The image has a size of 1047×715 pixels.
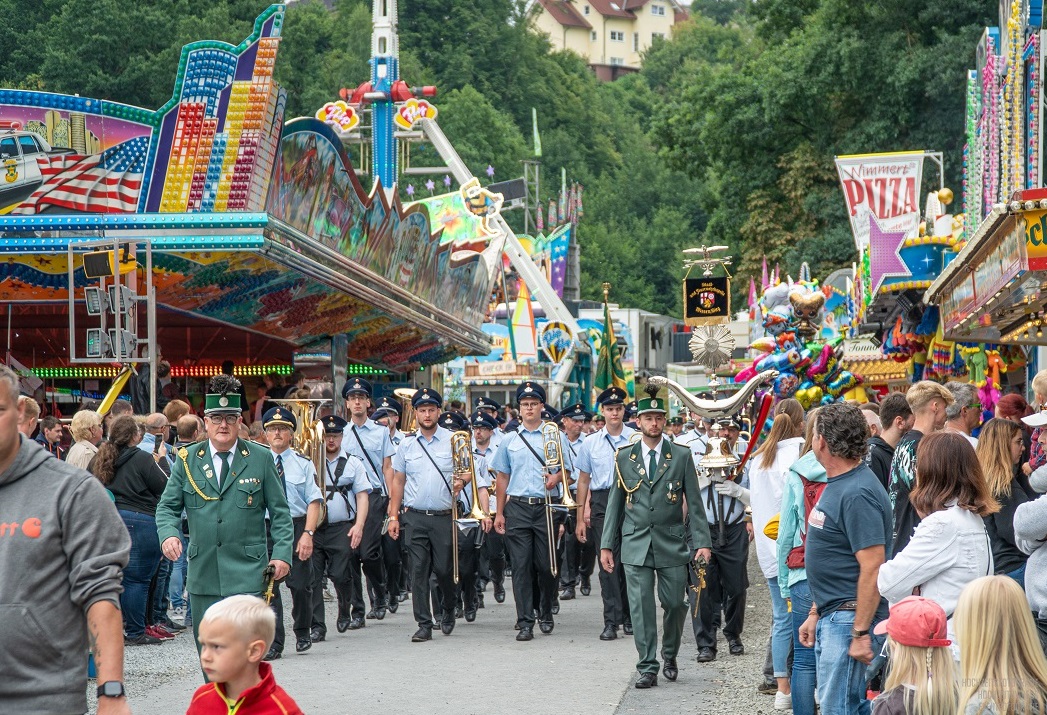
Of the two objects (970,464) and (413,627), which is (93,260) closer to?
(413,627)

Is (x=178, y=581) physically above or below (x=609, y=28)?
below

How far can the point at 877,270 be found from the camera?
59.3ft

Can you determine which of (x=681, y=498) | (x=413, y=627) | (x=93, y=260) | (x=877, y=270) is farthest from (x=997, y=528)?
(x=877, y=270)

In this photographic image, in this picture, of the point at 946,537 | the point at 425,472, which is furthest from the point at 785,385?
the point at 946,537

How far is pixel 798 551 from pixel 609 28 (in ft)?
405

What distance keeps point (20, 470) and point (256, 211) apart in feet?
38.4

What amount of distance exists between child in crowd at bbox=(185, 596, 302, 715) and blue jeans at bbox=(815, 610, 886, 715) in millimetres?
2829

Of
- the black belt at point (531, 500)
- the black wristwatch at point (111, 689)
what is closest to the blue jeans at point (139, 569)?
the black belt at point (531, 500)

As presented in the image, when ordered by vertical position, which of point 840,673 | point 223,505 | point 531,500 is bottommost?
point 840,673

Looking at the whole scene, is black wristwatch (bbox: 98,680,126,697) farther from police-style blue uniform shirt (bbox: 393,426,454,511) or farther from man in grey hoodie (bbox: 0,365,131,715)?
police-style blue uniform shirt (bbox: 393,426,454,511)

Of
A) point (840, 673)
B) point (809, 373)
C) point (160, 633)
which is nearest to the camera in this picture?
point (840, 673)

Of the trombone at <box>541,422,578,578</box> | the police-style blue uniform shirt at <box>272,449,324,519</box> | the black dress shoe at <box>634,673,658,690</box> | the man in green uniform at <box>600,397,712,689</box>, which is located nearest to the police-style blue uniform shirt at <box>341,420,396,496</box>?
the trombone at <box>541,422,578,578</box>

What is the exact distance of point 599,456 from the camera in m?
13.8

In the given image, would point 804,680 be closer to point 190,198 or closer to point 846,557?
point 846,557
